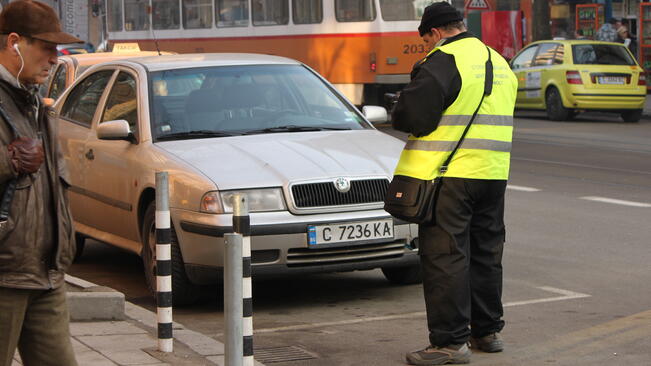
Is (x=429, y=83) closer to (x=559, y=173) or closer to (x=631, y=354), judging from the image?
(x=631, y=354)

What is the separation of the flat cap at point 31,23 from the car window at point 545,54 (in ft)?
70.6

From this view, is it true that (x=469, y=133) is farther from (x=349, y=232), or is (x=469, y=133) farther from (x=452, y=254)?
(x=349, y=232)

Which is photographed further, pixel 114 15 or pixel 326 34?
pixel 114 15

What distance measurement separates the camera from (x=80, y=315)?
24.5 feet

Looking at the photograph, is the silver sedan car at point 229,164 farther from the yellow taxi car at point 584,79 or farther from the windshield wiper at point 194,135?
the yellow taxi car at point 584,79

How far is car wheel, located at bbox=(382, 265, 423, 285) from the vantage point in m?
9.09

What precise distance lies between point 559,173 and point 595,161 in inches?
65.3

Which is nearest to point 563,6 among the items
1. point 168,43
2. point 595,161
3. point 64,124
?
point 168,43

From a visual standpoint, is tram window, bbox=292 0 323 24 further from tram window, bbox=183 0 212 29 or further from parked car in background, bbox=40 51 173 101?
parked car in background, bbox=40 51 173 101

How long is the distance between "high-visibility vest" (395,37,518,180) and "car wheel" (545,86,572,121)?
18347 mm

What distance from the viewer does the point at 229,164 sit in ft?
27.2

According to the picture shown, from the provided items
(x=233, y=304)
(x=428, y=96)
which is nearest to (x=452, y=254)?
(x=428, y=96)

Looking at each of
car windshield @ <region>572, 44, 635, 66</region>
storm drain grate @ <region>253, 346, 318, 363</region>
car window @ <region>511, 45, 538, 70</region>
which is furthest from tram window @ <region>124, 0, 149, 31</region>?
storm drain grate @ <region>253, 346, 318, 363</region>

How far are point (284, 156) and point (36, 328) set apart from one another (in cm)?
421
